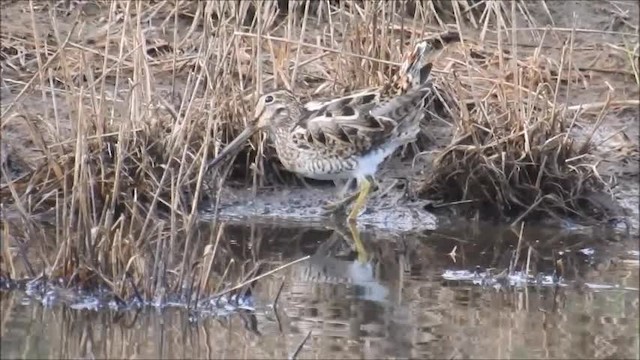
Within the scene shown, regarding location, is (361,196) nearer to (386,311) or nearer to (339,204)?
(339,204)

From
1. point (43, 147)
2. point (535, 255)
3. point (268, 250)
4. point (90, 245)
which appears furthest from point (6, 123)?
point (535, 255)

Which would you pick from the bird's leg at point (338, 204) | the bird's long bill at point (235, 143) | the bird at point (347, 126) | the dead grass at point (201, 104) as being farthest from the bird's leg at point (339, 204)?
the bird's long bill at point (235, 143)

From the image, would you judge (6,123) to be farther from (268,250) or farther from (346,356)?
(346,356)

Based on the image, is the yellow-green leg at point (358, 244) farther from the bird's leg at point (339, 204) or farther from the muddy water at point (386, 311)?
the bird's leg at point (339, 204)

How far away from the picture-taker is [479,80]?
8320mm

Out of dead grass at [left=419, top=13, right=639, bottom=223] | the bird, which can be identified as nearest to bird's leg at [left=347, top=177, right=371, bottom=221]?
the bird

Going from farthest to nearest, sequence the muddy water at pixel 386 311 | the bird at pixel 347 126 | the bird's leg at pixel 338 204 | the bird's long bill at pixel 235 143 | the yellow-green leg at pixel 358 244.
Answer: the bird's leg at pixel 338 204, the bird at pixel 347 126, the bird's long bill at pixel 235 143, the yellow-green leg at pixel 358 244, the muddy water at pixel 386 311

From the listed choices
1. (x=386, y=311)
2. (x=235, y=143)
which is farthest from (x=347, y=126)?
(x=386, y=311)

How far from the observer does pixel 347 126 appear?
7.19 m

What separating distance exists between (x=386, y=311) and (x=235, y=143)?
182 cm

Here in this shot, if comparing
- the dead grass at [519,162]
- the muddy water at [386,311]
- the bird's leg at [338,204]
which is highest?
the dead grass at [519,162]

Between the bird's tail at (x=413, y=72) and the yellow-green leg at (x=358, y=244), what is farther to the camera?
the bird's tail at (x=413, y=72)

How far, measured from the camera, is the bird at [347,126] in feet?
23.6

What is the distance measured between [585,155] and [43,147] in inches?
105
